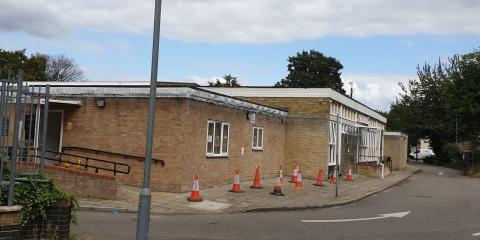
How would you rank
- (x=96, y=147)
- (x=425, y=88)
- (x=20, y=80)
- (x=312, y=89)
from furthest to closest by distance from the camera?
(x=425, y=88) < (x=312, y=89) < (x=96, y=147) < (x=20, y=80)

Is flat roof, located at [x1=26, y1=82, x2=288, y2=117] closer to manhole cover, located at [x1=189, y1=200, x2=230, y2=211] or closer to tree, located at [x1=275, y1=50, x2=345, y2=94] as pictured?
manhole cover, located at [x1=189, y1=200, x2=230, y2=211]

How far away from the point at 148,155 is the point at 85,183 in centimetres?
905

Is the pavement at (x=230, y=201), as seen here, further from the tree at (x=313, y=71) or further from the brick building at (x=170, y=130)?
the tree at (x=313, y=71)

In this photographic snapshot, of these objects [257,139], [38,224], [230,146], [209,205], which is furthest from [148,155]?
[257,139]

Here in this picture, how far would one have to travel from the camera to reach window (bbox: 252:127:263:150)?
23.7m

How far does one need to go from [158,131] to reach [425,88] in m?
50.9

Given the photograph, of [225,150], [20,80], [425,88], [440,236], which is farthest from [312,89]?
[425,88]

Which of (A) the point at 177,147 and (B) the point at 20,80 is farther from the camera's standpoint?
(A) the point at 177,147

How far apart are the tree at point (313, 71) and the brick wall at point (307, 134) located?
54.4 meters

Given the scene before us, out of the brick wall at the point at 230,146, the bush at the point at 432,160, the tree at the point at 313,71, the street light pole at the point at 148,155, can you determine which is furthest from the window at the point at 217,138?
the tree at the point at 313,71

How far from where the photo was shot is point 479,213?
16281 mm

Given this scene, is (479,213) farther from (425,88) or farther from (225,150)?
(425,88)

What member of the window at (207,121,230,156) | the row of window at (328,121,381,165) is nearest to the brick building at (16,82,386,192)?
the window at (207,121,230,156)

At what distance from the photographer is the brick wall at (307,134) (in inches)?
1058
